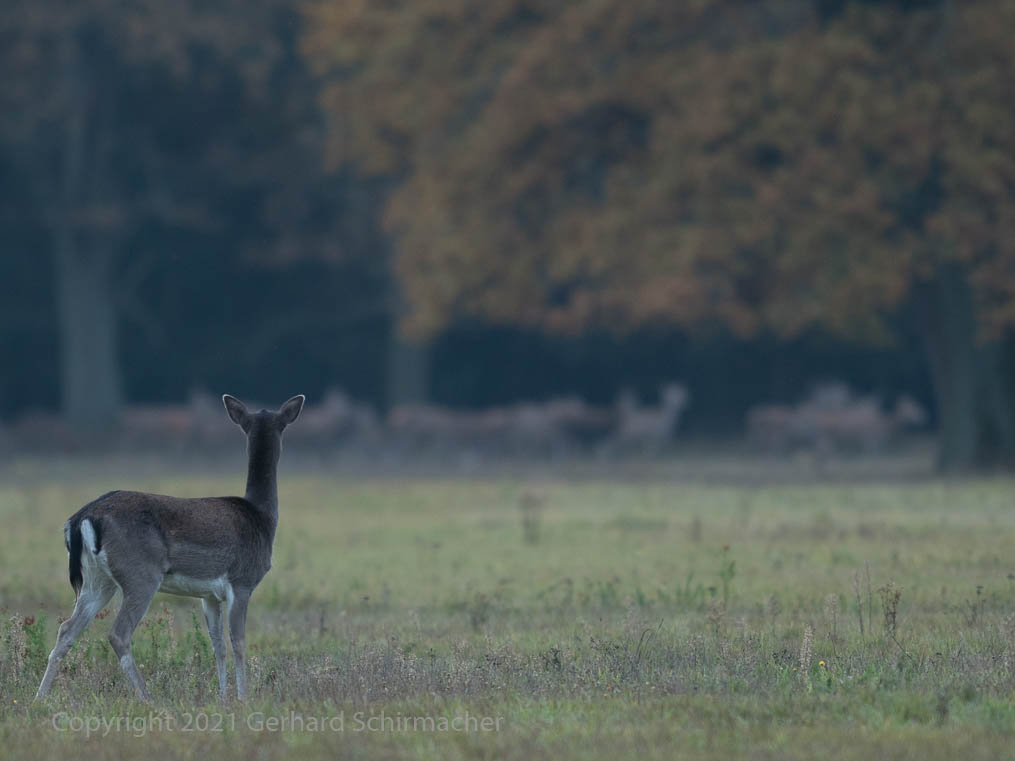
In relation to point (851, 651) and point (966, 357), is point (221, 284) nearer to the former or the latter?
point (966, 357)

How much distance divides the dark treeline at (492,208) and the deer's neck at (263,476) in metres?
17.5

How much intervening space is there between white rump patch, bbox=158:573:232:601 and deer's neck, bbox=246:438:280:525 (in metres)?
0.60

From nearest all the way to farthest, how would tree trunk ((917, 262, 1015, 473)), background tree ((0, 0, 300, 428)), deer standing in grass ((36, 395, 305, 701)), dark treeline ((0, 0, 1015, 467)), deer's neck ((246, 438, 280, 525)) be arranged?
deer standing in grass ((36, 395, 305, 701)) → deer's neck ((246, 438, 280, 525)) → dark treeline ((0, 0, 1015, 467)) → tree trunk ((917, 262, 1015, 473)) → background tree ((0, 0, 300, 428))

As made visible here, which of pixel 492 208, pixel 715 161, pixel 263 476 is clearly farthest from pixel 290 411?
pixel 492 208

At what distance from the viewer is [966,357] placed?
1073 inches

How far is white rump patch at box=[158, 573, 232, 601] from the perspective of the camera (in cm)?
844

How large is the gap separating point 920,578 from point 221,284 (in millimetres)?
35371

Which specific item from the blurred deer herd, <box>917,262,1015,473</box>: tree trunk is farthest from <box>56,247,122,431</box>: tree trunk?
<box>917,262,1015,473</box>: tree trunk

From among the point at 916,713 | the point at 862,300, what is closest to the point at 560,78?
the point at 862,300

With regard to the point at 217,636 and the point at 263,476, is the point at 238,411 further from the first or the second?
the point at 217,636

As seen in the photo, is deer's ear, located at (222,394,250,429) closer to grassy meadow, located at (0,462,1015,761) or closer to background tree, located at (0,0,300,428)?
grassy meadow, located at (0,462,1015,761)

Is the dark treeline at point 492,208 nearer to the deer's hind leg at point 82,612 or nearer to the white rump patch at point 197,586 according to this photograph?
the white rump patch at point 197,586

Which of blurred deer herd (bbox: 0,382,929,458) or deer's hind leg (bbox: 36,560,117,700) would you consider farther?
blurred deer herd (bbox: 0,382,929,458)

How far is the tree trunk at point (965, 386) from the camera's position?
1064 inches
